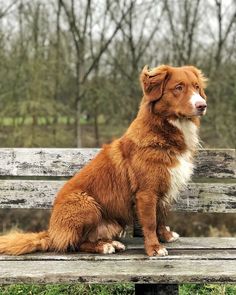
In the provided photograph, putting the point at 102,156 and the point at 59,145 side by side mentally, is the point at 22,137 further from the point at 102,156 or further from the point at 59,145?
the point at 102,156

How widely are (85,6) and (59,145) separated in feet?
12.7

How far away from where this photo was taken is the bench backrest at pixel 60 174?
3.54m

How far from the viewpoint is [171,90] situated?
9.25ft

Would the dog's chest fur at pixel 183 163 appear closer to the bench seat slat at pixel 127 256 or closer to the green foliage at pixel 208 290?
the bench seat slat at pixel 127 256

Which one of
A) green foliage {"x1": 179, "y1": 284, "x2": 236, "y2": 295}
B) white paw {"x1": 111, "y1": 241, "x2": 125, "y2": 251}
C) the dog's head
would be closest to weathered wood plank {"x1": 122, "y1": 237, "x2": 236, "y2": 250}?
white paw {"x1": 111, "y1": 241, "x2": 125, "y2": 251}

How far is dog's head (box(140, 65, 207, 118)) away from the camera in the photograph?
109 inches

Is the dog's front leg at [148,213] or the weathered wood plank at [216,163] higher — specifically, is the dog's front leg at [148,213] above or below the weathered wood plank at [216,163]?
below

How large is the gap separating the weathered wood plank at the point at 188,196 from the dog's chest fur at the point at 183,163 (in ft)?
1.89

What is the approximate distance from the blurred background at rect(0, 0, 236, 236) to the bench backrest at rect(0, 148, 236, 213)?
23.0 feet

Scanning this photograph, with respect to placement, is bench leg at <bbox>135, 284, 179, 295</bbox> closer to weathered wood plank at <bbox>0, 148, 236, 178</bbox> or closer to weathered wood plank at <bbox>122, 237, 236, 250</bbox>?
weathered wood plank at <bbox>122, 237, 236, 250</bbox>

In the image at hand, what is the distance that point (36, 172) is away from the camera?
360 cm

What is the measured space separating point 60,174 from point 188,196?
1063 mm

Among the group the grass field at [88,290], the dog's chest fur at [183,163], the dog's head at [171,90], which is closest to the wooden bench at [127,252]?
the dog's chest fur at [183,163]

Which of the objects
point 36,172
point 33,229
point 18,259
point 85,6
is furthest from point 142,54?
point 18,259
